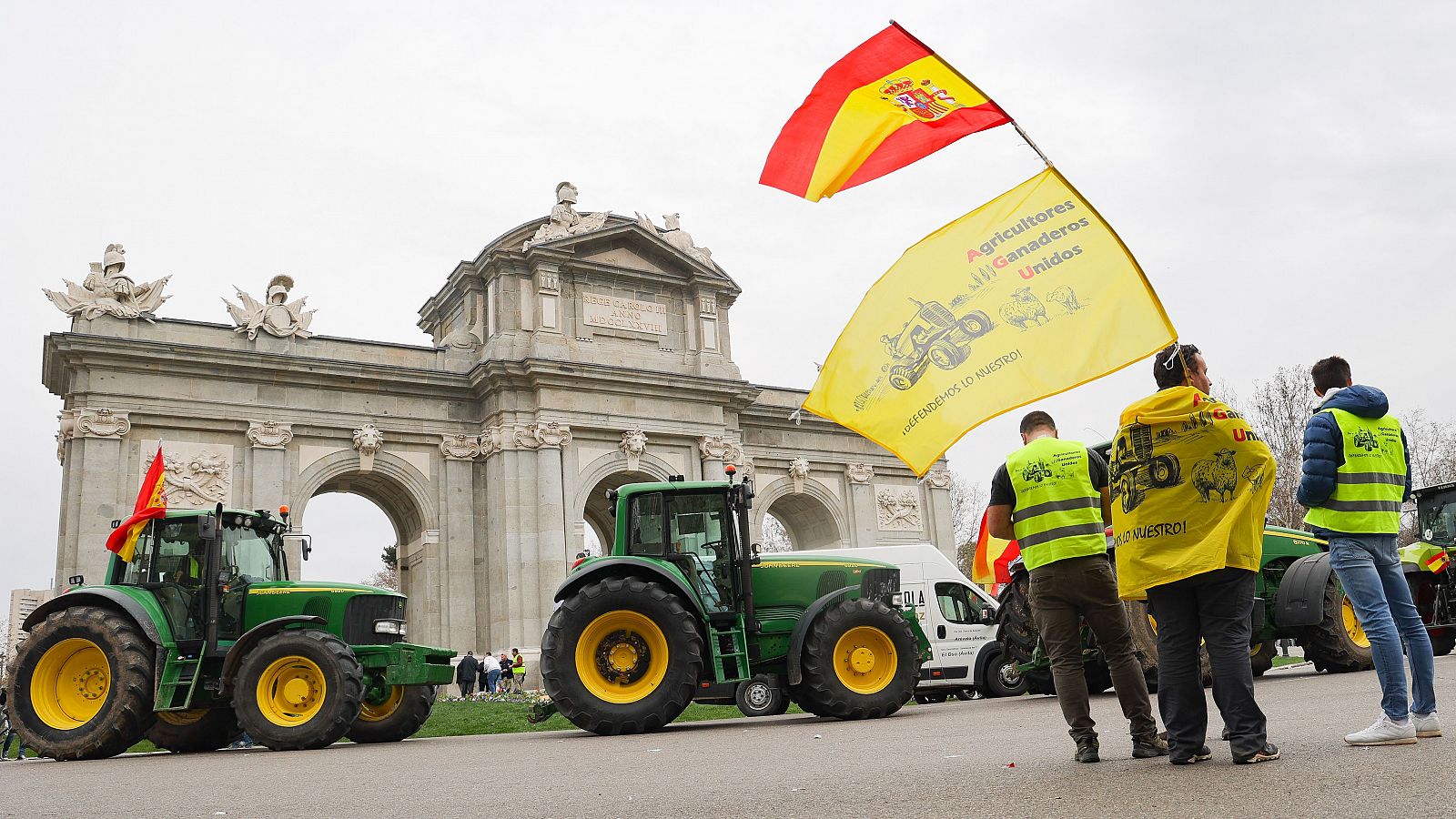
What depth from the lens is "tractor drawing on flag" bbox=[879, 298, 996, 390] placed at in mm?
5906

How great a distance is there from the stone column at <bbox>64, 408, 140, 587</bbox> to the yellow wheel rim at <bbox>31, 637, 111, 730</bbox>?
12416 millimetres

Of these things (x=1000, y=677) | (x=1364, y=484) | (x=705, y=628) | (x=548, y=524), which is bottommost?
(x=1000, y=677)

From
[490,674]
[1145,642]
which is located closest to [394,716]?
[1145,642]

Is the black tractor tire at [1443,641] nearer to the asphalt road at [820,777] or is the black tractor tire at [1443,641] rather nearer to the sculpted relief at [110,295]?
the asphalt road at [820,777]

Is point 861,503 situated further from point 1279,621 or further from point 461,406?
point 1279,621

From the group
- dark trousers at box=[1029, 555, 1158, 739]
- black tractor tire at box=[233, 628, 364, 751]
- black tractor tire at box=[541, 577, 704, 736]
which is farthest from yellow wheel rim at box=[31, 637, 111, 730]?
dark trousers at box=[1029, 555, 1158, 739]

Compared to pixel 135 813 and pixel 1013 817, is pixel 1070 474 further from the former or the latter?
pixel 135 813

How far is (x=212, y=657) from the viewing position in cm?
1140

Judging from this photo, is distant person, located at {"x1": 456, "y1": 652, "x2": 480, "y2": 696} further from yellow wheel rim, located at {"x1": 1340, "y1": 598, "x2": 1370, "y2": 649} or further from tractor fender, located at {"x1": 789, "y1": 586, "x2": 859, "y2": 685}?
yellow wheel rim, located at {"x1": 1340, "y1": 598, "x2": 1370, "y2": 649}

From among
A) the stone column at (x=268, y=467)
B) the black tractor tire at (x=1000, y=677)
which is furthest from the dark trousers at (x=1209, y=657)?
the stone column at (x=268, y=467)

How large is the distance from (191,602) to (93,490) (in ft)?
43.6

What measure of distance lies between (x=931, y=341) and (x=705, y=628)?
571 centimetres

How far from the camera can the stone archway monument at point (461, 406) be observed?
78.6 ft

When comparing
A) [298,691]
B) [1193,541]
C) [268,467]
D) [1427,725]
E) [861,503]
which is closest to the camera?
[1193,541]
